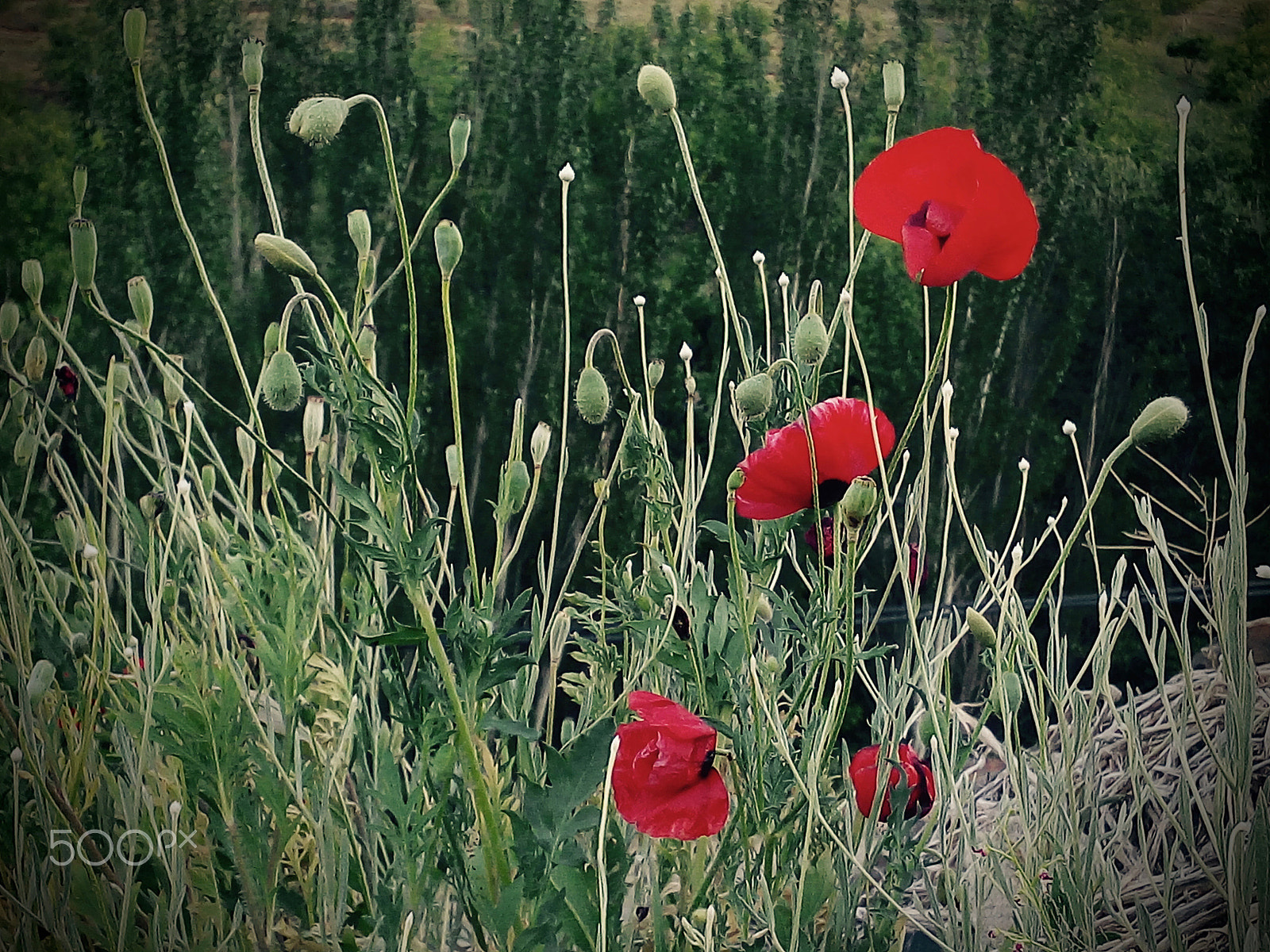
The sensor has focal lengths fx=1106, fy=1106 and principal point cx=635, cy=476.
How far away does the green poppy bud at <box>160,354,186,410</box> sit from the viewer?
93 centimetres

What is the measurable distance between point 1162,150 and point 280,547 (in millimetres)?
906

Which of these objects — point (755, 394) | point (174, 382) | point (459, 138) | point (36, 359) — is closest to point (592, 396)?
point (755, 394)

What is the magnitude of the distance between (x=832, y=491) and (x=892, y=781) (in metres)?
0.27

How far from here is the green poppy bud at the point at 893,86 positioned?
39.6 inches

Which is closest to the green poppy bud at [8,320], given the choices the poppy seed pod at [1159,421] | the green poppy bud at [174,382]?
the green poppy bud at [174,382]

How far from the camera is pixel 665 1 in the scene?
993 millimetres

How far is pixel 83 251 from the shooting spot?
893 millimetres

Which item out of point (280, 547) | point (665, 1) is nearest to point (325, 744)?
point (280, 547)

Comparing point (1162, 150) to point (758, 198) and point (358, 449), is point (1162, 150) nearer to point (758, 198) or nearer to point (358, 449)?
point (758, 198)

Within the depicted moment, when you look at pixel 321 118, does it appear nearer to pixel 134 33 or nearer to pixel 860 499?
pixel 134 33

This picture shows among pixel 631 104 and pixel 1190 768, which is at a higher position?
pixel 631 104

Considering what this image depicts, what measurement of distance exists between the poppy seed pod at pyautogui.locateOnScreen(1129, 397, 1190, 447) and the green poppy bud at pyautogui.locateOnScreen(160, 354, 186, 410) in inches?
32.2

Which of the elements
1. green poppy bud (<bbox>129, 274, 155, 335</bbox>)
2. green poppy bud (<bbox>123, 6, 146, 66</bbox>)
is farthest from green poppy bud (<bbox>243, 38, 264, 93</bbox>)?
green poppy bud (<bbox>129, 274, 155, 335</bbox>)

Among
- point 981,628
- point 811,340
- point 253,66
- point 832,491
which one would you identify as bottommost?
point 981,628
